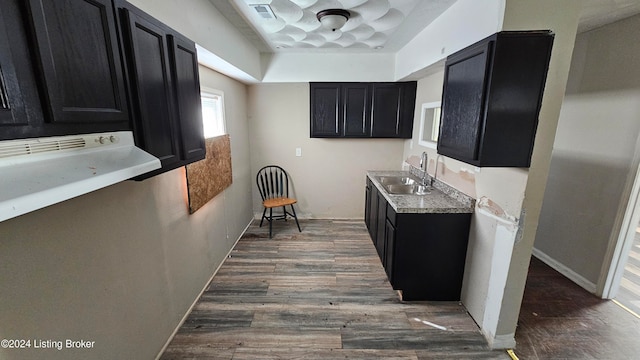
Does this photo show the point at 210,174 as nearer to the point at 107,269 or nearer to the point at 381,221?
the point at 107,269

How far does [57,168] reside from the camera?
2.42ft

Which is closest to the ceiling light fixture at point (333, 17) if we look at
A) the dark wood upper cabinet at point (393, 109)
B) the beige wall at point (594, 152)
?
the dark wood upper cabinet at point (393, 109)

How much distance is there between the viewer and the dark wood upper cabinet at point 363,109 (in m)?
3.60

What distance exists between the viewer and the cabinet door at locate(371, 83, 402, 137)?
11.8 feet

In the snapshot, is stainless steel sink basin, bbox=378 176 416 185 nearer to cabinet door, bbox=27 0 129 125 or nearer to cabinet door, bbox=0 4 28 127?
cabinet door, bbox=27 0 129 125

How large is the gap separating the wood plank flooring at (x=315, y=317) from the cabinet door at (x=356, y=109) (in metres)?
1.83

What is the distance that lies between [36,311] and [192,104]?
4.00 feet

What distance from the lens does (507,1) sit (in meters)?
1.44

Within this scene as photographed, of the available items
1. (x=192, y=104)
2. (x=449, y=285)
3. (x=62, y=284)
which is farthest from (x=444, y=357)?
(x=192, y=104)

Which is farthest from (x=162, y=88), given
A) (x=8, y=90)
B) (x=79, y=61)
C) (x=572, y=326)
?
(x=572, y=326)

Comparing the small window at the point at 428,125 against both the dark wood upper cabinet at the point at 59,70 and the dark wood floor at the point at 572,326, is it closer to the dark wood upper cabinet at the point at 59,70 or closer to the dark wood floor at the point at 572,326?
the dark wood floor at the point at 572,326

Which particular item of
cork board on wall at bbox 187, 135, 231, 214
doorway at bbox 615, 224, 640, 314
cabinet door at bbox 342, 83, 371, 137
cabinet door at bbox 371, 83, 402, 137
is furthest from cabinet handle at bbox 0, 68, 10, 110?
doorway at bbox 615, 224, 640, 314

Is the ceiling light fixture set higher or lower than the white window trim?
higher

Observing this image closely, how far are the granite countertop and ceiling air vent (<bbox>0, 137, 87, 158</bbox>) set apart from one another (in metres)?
2.06
